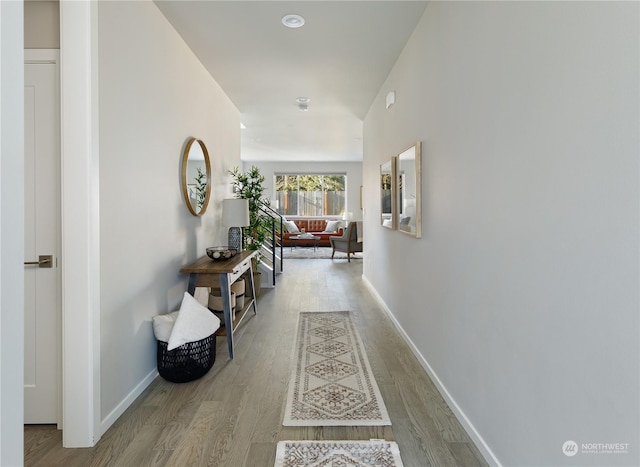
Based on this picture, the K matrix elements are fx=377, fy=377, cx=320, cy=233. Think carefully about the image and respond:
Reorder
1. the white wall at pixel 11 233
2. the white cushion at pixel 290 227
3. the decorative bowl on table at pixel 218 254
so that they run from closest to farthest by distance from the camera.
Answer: the white wall at pixel 11 233 < the decorative bowl on table at pixel 218 254 < the white cushion at pixel 290 227

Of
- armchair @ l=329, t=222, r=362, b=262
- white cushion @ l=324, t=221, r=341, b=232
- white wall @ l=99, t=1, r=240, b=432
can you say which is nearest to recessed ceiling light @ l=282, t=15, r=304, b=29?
white wall @ l=99, t=1, r=240, b=432

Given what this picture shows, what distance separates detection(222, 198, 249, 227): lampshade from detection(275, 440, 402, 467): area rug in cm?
240

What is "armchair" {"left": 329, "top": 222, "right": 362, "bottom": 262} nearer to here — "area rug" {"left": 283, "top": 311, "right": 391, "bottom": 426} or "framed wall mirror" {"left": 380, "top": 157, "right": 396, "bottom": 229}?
"framed wall mirror" {"left": 380, "top": 157, "right": 396, "bottom": 229}

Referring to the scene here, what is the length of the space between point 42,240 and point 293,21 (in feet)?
7.23

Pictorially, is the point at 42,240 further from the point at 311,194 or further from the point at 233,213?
the point at 311,194

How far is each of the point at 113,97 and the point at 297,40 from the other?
1.67 m

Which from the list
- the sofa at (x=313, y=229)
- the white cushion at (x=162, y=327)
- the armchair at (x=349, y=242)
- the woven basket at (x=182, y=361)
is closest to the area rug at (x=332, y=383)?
the woven basket at (x=182, y=361)

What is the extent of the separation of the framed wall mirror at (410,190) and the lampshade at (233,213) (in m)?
1.57

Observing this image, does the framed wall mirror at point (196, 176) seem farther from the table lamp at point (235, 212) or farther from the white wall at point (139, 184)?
the table lamp at point (235, 212)

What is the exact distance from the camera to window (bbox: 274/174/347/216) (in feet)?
37.9

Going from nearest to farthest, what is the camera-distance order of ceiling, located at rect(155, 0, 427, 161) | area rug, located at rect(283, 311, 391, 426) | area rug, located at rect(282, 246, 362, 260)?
area rug, located at rect(283, 311, 391, 426), ceiling, located at rect(155, 0, 427, 161), area rug, located at rect(282, 246, 362, 260)

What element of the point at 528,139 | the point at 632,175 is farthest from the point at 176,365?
the point at 632,175

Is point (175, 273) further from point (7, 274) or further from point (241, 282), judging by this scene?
point (7, 274)

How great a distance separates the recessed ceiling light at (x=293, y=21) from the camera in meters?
2.75
